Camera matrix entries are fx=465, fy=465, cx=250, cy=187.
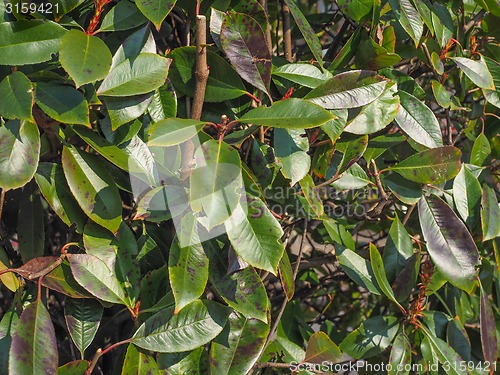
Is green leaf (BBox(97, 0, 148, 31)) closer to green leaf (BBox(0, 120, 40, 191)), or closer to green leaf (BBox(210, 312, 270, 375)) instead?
green leaf (BBox(0, 120, 40, 191))

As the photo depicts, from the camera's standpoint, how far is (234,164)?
25.0 inches

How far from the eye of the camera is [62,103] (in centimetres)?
66

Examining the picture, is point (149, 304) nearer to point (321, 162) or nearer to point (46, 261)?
point (46, 261)

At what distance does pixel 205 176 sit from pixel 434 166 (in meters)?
0.49

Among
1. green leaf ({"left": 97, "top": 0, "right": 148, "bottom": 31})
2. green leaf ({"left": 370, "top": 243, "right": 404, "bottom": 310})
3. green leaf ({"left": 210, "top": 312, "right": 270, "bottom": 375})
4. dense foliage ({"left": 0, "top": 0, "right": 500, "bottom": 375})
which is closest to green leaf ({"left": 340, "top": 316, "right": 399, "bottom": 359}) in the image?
dense foliage ({"left": 0, "top": 0, "right": 500, "bottom": 375})

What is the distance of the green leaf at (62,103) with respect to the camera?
0.64 metres

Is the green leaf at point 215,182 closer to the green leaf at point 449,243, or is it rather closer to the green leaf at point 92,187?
the green leaf at point 92,187

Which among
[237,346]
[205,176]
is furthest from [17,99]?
[237,346]

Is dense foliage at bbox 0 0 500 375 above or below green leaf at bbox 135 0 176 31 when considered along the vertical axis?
below

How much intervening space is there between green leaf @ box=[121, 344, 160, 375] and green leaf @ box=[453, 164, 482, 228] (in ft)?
2.27

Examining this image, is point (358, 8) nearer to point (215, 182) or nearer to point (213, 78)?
point (213, 78)

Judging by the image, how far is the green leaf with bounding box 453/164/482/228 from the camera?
100cm

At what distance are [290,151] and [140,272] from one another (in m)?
0.34

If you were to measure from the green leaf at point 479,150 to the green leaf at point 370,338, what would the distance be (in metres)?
0.42
